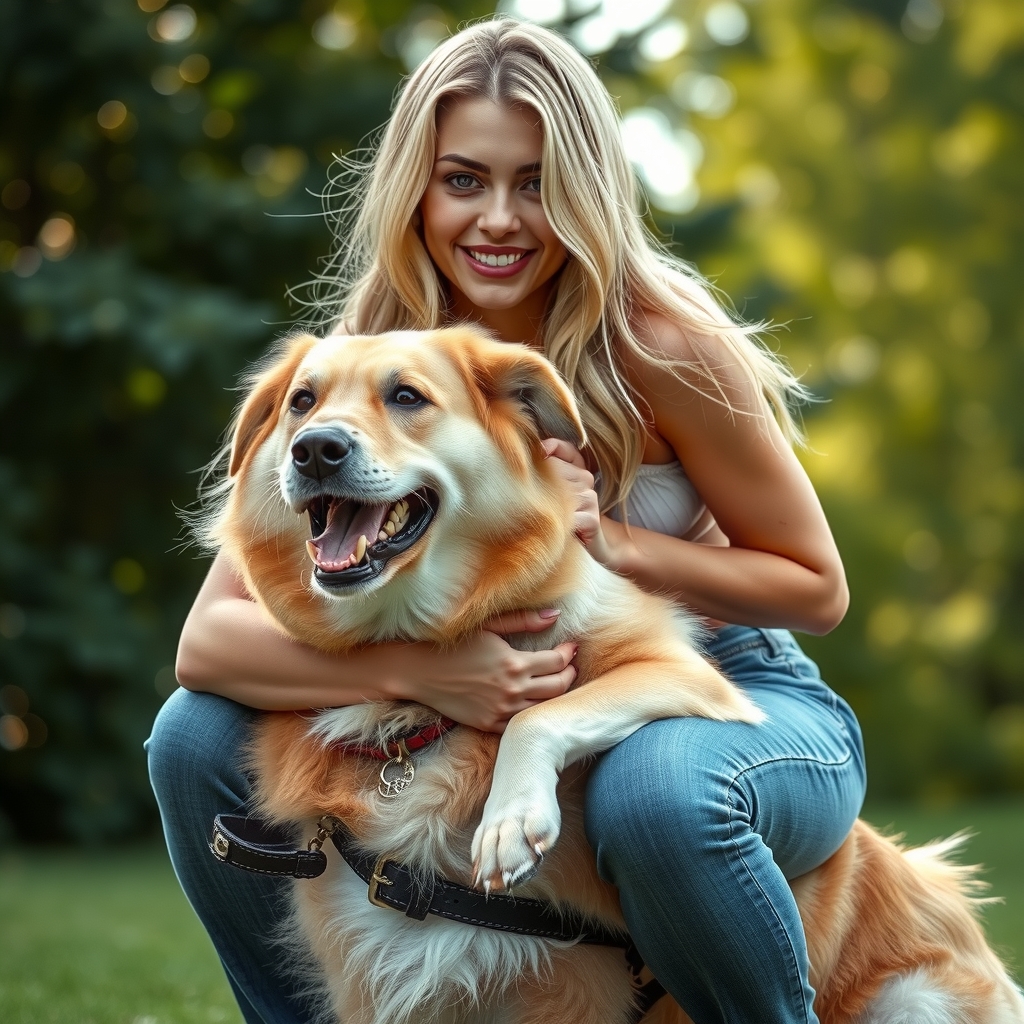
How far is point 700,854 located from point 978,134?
12.7 meters

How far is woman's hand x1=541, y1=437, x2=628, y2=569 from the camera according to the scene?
2.47 meters

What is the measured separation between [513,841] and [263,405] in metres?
1.05

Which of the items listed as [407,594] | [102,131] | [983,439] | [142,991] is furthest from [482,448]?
[983,439]

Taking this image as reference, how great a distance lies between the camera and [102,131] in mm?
7672

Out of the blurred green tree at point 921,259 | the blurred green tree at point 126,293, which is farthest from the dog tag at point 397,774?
the blurred green tree at point 921,259

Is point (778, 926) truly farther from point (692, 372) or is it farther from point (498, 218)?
point (498, 218)

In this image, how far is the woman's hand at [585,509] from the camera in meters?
2.47

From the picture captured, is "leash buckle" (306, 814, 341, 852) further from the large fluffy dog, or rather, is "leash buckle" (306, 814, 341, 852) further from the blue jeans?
the blue jeans

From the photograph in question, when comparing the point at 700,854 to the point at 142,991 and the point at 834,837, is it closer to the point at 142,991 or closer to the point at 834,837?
the point at 834,837

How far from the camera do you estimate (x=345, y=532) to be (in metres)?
A: 2.34

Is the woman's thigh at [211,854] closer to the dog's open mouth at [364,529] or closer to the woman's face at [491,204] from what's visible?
the dog's open mouth at [364,529]

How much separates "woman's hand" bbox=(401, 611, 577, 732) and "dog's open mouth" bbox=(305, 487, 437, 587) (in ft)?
0.73

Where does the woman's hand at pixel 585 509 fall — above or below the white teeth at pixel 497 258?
below

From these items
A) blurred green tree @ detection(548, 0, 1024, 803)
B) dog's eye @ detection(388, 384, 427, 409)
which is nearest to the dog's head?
dog's eye @ detection(388, 384, 427, 409)
